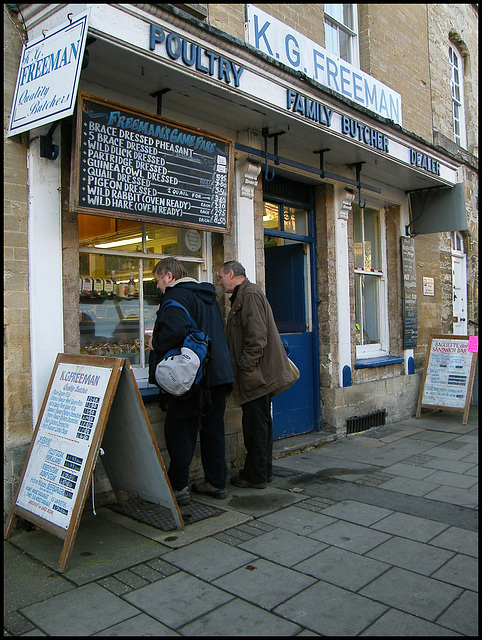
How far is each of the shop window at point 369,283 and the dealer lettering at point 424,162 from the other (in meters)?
1.12

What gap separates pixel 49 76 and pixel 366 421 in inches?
224

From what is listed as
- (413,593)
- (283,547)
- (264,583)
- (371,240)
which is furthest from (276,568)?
(371,240)

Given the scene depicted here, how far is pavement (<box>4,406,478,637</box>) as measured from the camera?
2.70 meters

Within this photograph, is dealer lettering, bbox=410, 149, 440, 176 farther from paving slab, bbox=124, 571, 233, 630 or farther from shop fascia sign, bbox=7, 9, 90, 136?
paving slab, bbox=124, 571, 233, 630

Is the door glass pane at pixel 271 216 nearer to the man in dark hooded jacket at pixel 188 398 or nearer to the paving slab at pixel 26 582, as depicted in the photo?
the man in dark hooded jacket at pixel 188 398

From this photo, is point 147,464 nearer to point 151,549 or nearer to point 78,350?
point 151,549

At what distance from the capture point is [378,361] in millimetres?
7758

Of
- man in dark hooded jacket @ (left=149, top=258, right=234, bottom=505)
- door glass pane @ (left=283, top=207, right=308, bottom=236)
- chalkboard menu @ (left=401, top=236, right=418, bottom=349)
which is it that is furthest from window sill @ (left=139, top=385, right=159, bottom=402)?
chalkboard menu @ (left=401, top=236, right=418, bottom=349)

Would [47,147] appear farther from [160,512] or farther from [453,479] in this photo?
[453,479]

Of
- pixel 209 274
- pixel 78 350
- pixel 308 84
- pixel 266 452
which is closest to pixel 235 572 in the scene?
pixel 266 452

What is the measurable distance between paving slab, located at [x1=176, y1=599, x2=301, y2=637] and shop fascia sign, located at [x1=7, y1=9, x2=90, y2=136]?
296cm

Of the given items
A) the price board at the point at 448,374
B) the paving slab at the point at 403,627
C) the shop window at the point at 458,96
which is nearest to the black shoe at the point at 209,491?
the paving slab at the point at 403,627

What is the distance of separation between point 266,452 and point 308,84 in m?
3.57

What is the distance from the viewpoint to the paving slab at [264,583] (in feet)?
9.61
